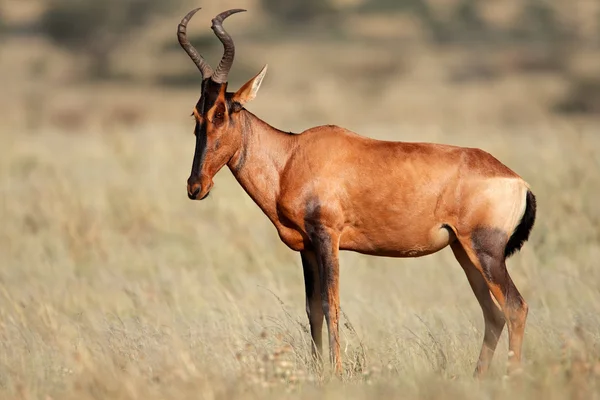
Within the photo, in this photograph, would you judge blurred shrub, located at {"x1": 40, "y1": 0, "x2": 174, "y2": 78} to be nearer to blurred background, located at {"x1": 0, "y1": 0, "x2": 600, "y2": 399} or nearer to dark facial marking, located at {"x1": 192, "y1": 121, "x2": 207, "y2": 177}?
blurred background, located at {"x1": 0, "y1": 0, "x2": 600, "y2": 399}

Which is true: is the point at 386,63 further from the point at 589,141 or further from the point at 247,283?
the point at 247,283

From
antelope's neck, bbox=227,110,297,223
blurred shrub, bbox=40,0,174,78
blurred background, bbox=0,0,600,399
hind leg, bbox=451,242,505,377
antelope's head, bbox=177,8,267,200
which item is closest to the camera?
blurred background, bbox=0,0,600,399

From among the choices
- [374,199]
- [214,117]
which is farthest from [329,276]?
[214,117]

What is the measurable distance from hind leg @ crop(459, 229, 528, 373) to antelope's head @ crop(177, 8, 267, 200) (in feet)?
6.34

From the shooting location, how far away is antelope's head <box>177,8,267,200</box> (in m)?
6.98

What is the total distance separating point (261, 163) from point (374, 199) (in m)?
0.94

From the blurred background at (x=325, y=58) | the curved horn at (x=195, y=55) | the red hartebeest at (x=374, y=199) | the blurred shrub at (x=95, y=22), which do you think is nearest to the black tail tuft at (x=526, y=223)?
the red hartebeest at (x=374, y=199)

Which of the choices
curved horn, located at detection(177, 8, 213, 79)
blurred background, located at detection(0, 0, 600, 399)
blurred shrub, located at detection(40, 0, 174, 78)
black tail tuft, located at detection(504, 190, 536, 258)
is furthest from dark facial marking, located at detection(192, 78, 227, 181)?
blurred shrub, located at detection(40, 0, 174, 78)

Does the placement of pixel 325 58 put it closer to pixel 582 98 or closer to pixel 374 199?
pixel 582 98

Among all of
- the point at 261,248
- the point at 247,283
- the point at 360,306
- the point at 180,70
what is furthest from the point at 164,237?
the point at 180,70

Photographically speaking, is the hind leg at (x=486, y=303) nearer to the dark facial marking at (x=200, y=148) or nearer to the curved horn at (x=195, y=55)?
the dark facial marking at (x=200, y=148)

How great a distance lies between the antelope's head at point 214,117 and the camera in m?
6.98

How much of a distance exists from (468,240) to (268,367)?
168 centimetres

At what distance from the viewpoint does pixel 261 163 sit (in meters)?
7.44
